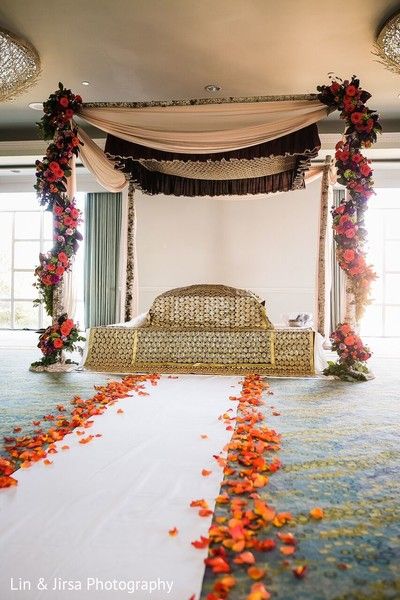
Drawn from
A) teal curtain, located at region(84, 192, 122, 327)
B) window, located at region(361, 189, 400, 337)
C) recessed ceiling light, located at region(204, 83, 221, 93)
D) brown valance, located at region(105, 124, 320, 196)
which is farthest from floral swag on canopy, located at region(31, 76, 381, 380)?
window, located at region(361, 189, 400, 337)

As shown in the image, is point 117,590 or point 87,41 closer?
point 117,590

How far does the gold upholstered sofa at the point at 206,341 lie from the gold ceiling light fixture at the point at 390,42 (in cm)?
261

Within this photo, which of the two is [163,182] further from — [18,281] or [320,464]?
[18,281]

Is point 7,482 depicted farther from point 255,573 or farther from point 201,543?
point 255,573

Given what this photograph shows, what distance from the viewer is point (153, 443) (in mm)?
2445

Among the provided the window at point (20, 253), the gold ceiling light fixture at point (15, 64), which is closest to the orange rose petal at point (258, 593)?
the gold ceiling light fixture at point (15, 64)

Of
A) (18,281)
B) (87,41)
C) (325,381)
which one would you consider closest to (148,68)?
(87,41)

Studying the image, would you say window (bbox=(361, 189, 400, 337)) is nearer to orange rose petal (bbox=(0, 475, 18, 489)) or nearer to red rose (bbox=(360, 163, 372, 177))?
red rose (bbox=(360, 163, 372, 177))

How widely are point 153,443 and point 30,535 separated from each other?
99 centimetres

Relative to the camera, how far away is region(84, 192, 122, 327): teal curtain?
10609 millimetres

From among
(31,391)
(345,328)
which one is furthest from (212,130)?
(31,391)

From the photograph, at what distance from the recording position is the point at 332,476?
79.8 inches

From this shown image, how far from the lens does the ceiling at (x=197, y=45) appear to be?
436 cm

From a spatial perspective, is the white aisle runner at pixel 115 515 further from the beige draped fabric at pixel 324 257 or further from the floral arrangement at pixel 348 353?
the beige draped fabric at pixel 324 257
